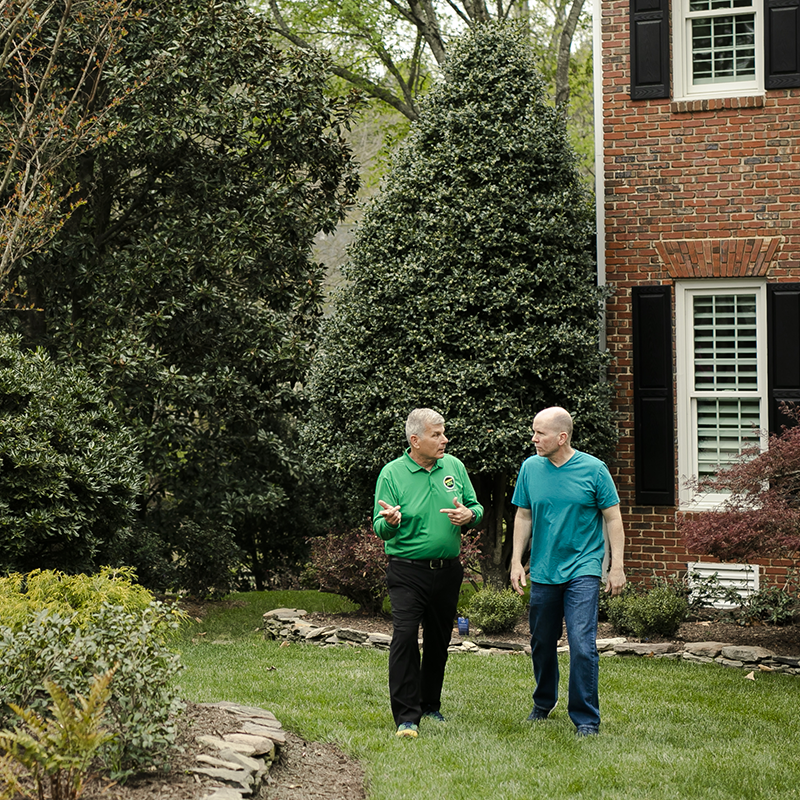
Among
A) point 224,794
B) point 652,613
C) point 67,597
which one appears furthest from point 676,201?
point 224,794

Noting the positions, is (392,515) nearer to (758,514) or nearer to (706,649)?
(758,514)

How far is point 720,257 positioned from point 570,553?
5.47 metres

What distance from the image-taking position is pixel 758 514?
7691mm

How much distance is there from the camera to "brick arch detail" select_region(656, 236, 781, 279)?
10.0m

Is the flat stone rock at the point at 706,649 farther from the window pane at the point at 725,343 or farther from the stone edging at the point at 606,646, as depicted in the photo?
the window pane at the point at 725,343

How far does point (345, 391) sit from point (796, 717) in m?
5.38

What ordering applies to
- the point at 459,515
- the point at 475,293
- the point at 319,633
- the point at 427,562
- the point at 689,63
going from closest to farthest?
the point at 459,515, the point at 427,562, the point at 319,633, the point at 475,293, the point at 689,63

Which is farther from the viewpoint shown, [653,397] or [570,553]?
[653,397]

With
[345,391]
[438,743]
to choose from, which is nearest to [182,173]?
[345,391]

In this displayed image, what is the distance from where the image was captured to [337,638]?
9180 millimetres

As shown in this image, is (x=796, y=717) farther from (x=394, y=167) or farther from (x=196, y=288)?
(x=196, y=288)

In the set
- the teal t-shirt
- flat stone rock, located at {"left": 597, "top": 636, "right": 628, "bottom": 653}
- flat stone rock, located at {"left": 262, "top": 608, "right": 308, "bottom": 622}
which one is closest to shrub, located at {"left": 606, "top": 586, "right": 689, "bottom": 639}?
flat stone rock, located at {"left": 597, "top": 636, "right": 628, "bottom": 653}

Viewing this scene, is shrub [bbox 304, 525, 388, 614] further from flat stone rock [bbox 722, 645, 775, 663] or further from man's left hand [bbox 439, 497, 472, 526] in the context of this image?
man's left hand [bbox 439, 497, 472, 526]

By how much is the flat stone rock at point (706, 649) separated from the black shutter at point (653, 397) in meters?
2.13
